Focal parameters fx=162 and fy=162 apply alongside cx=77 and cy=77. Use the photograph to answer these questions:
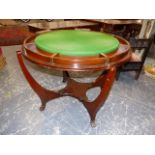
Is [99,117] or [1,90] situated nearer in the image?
[99,117]

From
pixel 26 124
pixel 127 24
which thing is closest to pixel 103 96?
pixel 26 124

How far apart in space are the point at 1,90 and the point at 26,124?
0.71 metres

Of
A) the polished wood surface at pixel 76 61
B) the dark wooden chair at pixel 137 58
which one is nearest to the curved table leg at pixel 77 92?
the polished wood surface at pixel 76 61

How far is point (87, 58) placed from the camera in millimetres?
1126

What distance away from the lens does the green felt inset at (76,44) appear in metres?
1.16

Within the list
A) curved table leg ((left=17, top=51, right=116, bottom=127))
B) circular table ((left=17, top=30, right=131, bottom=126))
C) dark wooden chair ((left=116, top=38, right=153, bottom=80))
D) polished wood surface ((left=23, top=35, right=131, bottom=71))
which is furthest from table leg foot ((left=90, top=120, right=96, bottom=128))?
dark wooden chair ((left=116, top=38, right=153, bottom=80))

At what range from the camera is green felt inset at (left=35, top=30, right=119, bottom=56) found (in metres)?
1.16

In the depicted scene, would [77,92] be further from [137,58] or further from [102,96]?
[137,58]

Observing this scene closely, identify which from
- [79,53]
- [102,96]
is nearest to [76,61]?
[79,53]

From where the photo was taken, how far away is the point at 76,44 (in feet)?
4.23

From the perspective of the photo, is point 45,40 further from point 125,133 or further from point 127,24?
point 127,24

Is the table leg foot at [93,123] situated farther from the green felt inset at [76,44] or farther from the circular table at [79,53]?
the green felt inset at [76,44]
